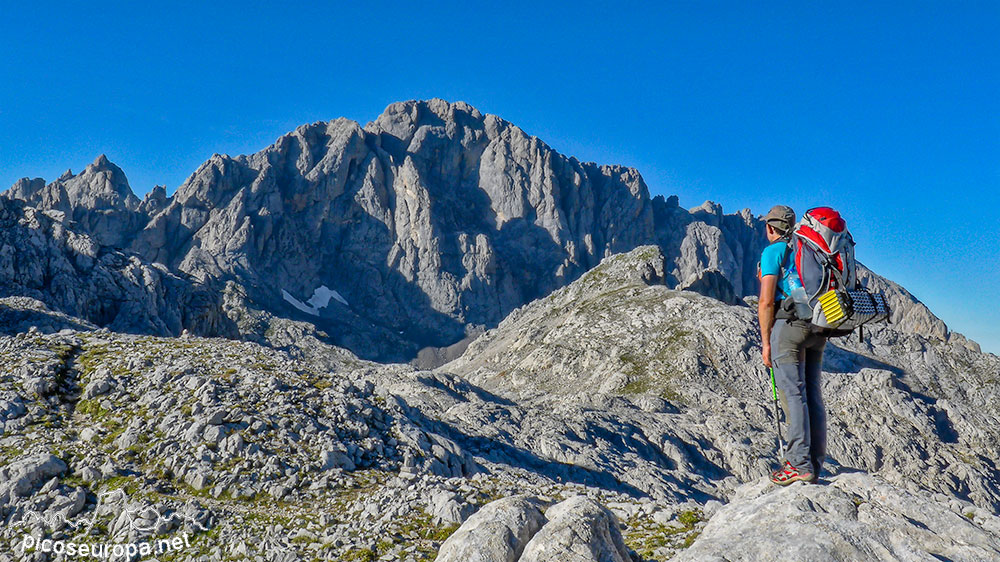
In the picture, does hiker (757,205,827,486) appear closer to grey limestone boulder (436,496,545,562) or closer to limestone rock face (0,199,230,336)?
grey limestone boulder (436,496,545,562)

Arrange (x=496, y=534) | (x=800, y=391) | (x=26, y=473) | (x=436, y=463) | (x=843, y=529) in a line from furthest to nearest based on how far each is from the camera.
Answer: (x=436, y=463) → (x=26, y=473) → (x=800, y=391) → (x=496, y=534) → (x=843, y=529)

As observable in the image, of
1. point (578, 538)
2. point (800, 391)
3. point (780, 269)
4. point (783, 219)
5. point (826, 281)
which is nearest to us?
point (578, 538)

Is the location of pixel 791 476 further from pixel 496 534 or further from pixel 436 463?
pixel 436 463

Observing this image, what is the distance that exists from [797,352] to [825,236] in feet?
6.10

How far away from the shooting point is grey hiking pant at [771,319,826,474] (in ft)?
32.5

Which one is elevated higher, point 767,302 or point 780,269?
point 780,269

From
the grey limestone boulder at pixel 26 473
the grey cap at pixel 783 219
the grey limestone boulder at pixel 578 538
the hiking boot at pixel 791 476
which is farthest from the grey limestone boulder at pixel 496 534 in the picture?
the grey limestone boulder at pixel 26 473

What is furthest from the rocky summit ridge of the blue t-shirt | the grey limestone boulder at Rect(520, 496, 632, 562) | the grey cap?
the grey cap

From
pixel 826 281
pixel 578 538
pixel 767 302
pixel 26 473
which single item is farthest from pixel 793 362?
pixel 26 473

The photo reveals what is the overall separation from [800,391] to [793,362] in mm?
466

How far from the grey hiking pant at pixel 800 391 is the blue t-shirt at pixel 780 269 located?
0.52 metres

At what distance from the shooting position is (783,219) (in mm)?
10719

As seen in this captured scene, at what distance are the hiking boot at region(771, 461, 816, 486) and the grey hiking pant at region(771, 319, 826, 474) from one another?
0.07 metres

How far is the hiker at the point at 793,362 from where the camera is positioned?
32.6ft
